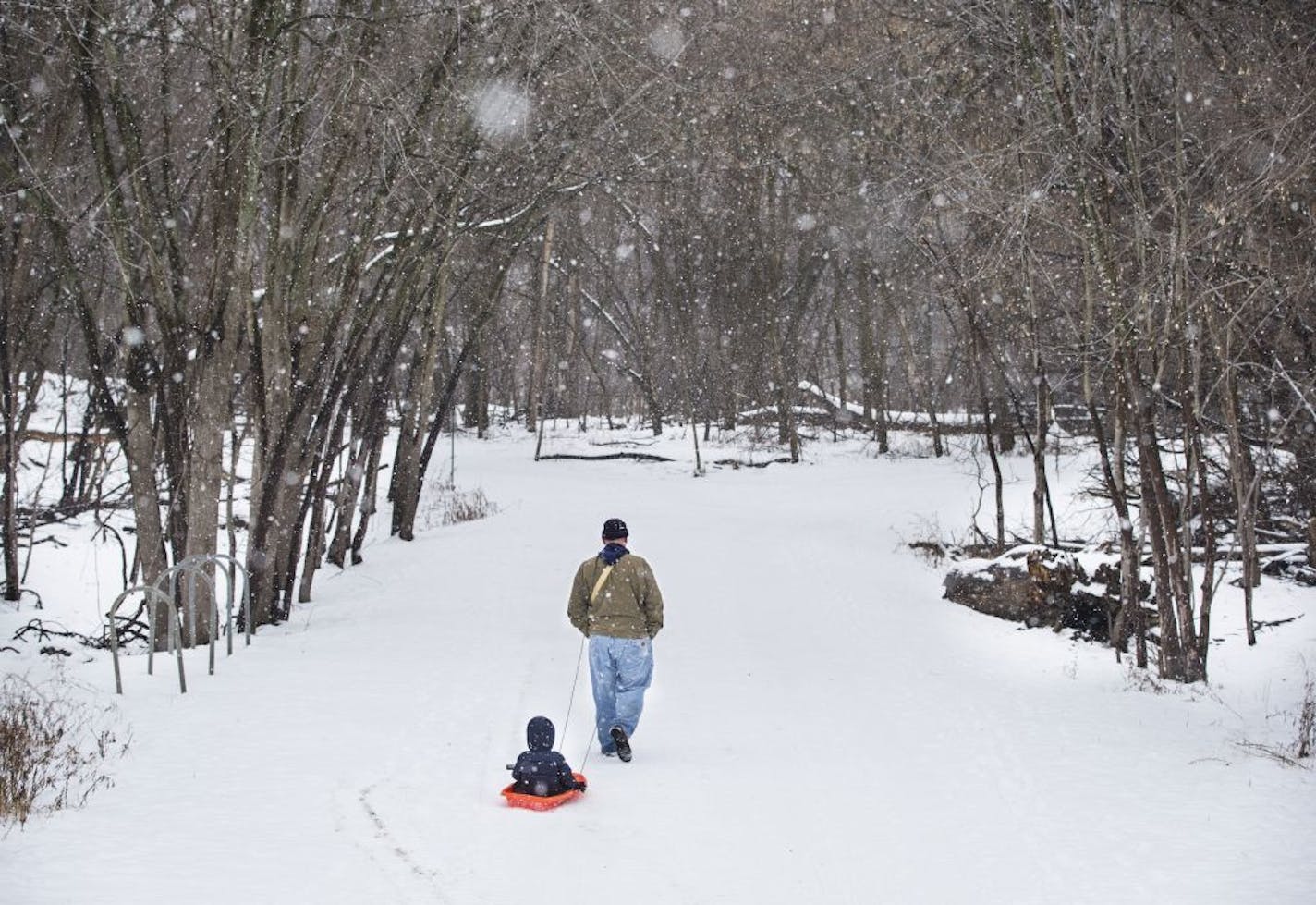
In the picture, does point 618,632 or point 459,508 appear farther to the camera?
point 459,508

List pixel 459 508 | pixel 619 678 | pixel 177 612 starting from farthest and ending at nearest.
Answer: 1. pixel 459 508
2. pixel 177 612
3. pixel 619 678

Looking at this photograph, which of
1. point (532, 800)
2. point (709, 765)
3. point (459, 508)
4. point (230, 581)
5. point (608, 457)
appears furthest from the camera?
point (608, 457)

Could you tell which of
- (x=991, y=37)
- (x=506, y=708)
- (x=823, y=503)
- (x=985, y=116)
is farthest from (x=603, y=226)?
(x=506, y=708)

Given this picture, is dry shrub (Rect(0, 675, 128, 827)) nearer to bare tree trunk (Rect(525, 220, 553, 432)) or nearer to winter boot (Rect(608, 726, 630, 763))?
winter boot (Rect(608, 726, 630, 763))

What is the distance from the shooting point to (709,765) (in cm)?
727

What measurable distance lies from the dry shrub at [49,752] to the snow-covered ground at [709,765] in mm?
149

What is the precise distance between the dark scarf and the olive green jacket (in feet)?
0.11

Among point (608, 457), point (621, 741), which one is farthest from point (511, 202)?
point (608, 457)

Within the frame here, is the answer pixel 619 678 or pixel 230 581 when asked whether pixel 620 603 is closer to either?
pixel 619 678

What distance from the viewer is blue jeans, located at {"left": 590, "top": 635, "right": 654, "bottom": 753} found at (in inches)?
294

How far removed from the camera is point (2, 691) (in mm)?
7453

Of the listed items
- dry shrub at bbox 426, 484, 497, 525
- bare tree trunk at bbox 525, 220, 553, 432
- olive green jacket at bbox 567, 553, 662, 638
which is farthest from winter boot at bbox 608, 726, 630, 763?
bare tree trunk at bbox 525, 220, 553, 432

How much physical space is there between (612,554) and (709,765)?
1.58 m

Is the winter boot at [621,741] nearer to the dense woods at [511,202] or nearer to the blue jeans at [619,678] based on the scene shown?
the blue jeans at [619,678]
